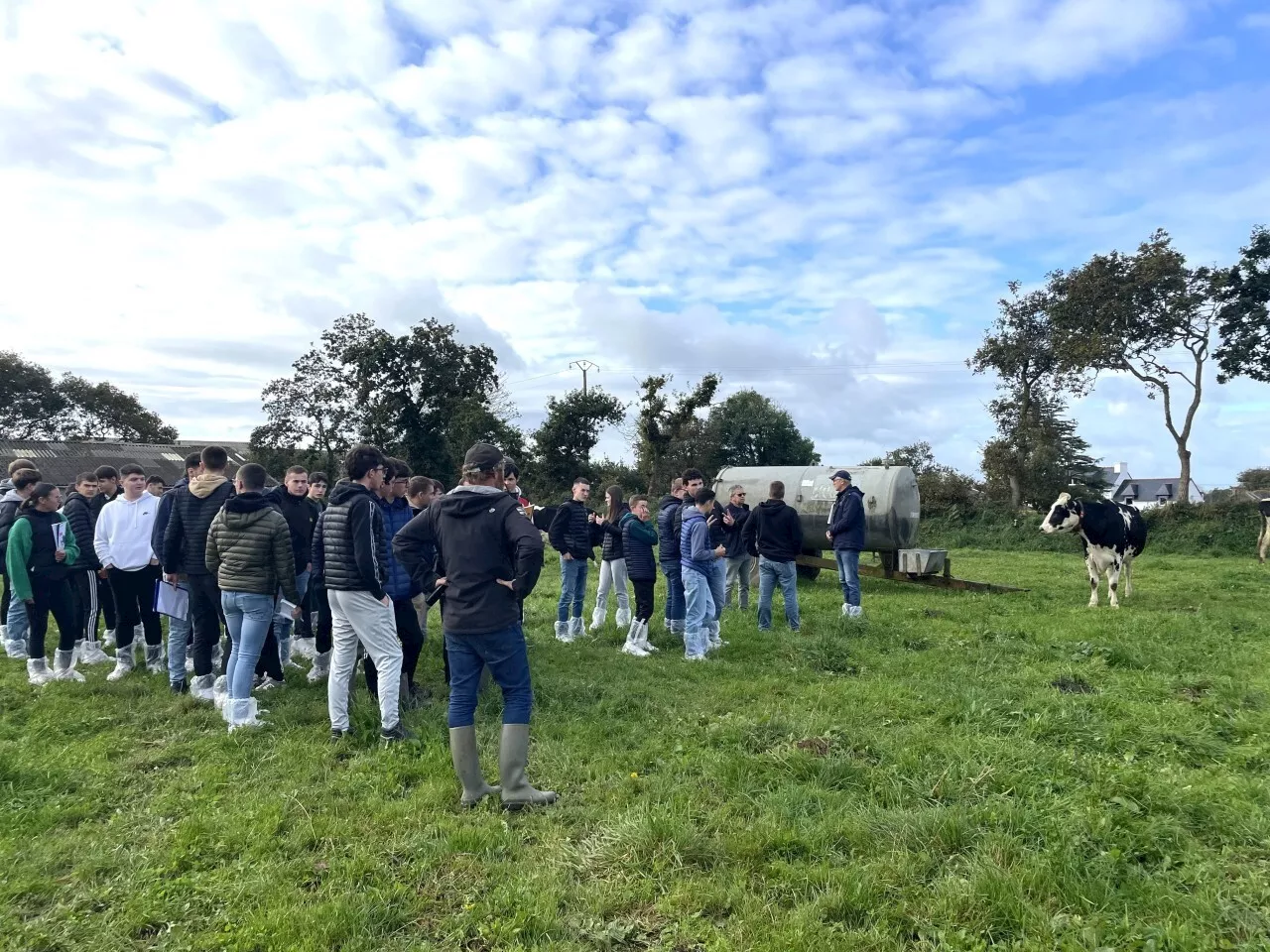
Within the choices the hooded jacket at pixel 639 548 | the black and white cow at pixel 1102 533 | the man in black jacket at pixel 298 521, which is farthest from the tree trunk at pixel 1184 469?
the man in black jacket at pixel 298 521

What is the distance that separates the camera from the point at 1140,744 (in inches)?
213

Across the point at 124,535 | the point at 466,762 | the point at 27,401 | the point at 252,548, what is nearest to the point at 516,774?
the point at 466,762

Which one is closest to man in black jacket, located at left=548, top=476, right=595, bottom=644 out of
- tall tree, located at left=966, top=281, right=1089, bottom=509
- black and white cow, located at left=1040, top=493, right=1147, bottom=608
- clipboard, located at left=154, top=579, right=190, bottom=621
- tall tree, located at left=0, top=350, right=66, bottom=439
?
clipboard, located at left=154, top=579, right=190, bottom=621

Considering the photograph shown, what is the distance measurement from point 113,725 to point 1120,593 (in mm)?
14655

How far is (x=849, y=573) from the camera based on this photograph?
35.9ft

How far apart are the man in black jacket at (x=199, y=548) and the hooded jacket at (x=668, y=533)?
15.2 feet

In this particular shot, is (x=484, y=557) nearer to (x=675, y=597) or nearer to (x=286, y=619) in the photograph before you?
(x=286, y=619)

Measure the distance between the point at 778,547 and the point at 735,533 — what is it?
1.84 m

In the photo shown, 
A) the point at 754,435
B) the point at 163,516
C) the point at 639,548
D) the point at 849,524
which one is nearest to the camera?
the point at 163,516

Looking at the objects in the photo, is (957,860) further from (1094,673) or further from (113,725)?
(113,725)

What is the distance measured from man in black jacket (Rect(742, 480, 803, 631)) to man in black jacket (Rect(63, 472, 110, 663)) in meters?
7.38

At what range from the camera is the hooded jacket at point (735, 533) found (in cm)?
1122

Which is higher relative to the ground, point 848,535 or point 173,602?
point 848,535

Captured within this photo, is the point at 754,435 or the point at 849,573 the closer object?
the point at 849,573
